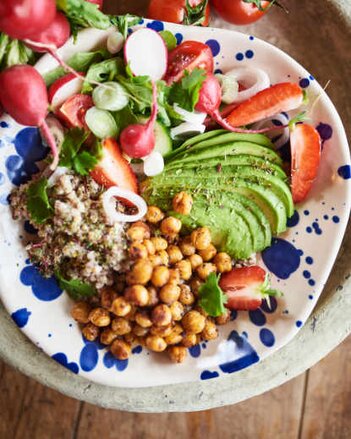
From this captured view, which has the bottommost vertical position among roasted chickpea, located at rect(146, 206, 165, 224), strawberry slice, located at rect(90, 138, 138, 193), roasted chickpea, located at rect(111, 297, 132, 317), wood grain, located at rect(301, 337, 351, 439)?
wood grain, located at rect(301, 337, 351, 439)

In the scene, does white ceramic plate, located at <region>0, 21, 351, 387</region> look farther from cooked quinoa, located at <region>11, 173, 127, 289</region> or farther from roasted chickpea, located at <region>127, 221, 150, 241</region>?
roasted chickpea, located at <region>127, 221, 150, 241</region>

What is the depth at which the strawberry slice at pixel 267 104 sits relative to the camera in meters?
1.77

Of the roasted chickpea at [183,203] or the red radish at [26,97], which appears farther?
the roasted chickpea at [183,203]

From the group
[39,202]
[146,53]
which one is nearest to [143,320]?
[39,202]

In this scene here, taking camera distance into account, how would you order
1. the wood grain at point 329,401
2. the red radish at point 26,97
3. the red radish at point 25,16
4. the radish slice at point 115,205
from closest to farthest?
1. the red radish at point 25,16
2. the red radish at point 26,97
3. the radish slice at point 115,205
4. the wood grain at point 329,401

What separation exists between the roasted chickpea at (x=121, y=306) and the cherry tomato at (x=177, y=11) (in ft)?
3.17

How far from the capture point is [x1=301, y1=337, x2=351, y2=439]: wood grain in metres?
2.32

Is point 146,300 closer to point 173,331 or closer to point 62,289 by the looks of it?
point 173,331

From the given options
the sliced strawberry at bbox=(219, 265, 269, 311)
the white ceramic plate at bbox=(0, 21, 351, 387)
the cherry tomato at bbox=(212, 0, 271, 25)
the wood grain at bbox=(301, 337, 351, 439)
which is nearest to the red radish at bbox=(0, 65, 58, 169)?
the white ceramic plate at bbox=(0, 21, 351, 387)

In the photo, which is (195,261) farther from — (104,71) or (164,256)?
(104,71)

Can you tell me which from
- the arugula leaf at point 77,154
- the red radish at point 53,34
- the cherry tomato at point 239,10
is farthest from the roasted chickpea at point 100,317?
the cherry tomato at point 239,10

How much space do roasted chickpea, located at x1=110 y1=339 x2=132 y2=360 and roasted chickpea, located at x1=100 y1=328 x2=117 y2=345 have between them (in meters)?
0.01

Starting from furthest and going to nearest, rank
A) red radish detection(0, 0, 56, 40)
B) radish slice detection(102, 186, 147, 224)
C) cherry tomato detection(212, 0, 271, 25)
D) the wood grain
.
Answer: the wood grain, cherry tomato detection(212, 0, 271, 25), radish slice detection(102, 186, 147, 224), red radish detection(0, 0, 56, 40)

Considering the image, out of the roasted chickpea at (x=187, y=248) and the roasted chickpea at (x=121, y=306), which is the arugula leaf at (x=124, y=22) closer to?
the roasted chickpea at (x=187, y=248)
